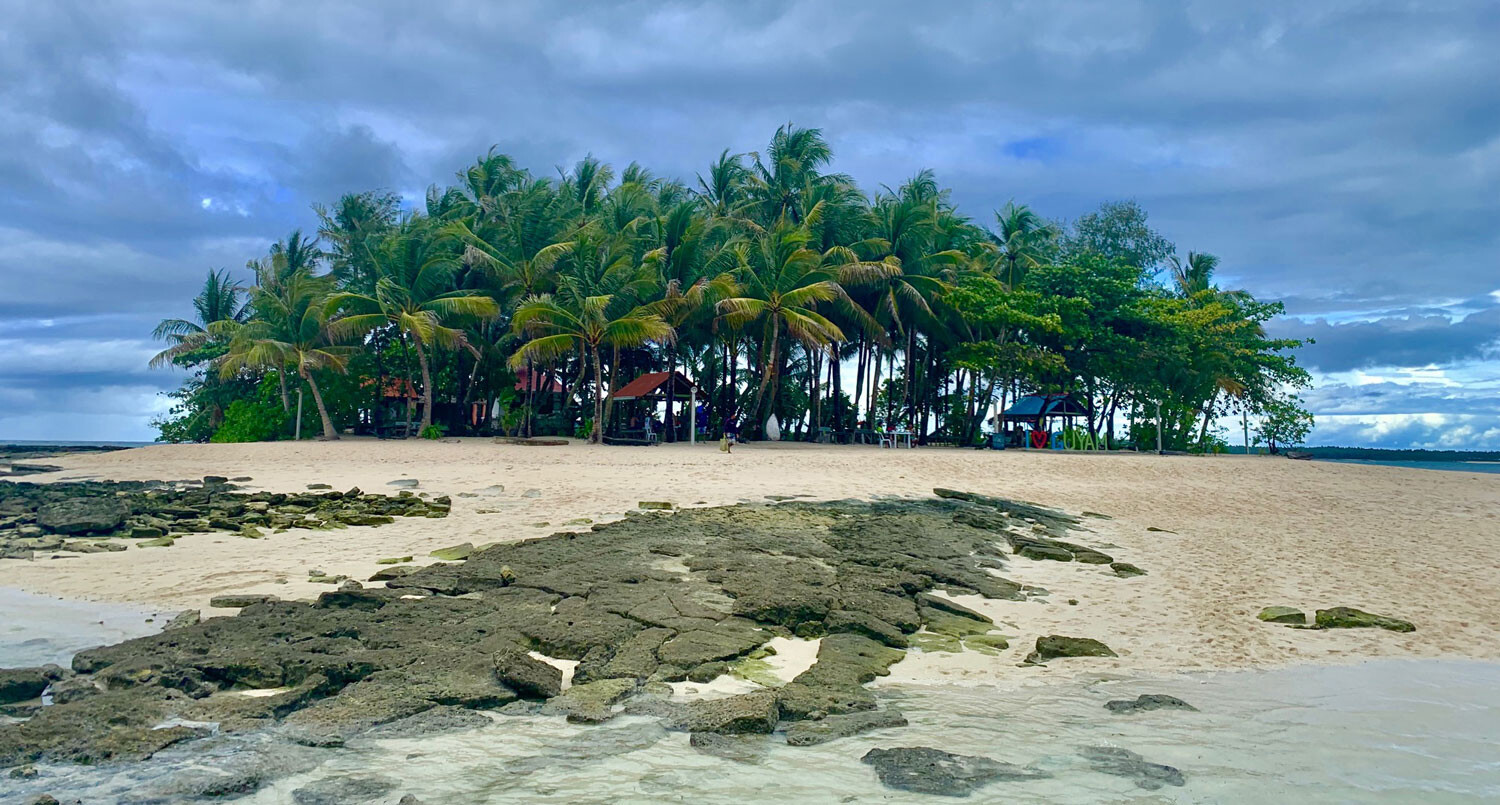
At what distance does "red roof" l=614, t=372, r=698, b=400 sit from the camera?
31750 mm

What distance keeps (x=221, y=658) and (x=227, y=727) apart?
3.07 ft

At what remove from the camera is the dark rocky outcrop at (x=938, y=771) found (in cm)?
422

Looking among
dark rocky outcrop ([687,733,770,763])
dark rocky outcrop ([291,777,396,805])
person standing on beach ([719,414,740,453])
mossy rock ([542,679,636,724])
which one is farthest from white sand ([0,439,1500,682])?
person standing on beach ([719,414,740,453])

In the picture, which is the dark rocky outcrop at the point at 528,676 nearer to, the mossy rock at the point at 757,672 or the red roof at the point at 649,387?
the mossy rock at the point at 757,672

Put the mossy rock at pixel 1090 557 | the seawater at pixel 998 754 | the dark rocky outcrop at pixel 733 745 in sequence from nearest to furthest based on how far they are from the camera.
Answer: the seawater at pixel 998 754 < the dark rocky outcrop at pixel 733 745 < the mossy rock at pixel 1090 557

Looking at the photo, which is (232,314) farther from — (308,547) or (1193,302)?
(1193,302)

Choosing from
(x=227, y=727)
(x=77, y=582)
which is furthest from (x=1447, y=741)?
(x=77, y=582)

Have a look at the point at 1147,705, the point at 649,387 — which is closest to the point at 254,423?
the point at 649,387

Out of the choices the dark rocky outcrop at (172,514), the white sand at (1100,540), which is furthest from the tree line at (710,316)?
the dark rocky outcrop at (172,514)

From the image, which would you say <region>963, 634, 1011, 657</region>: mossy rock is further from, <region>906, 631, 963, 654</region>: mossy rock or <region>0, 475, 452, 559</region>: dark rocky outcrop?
<region>0, 475, 452, 559</region>: dark rocky outcrop

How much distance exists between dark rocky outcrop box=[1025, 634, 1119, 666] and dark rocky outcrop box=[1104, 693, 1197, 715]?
87 cm

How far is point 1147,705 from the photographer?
5.47 metres

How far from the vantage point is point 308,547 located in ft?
31.4

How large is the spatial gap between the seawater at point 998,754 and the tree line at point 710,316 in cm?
2234
